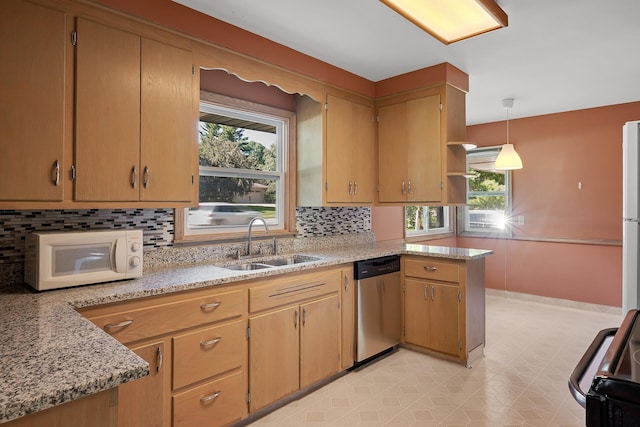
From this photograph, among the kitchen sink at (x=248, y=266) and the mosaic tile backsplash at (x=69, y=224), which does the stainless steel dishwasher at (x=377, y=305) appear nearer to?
the kitchen sink at (x=248, y=266)

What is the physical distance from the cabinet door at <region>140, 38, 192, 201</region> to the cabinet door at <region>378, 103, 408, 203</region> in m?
2.01

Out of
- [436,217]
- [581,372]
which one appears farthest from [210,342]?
[436,217]

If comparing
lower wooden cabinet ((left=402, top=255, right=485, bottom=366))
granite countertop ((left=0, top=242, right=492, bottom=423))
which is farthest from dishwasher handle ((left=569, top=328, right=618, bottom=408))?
lower wooden cabinet ((left=402, top=255, right=485, bottom=366))

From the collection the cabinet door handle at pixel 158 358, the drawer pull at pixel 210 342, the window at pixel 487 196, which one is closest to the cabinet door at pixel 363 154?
the drawer pull at pixel 210 342

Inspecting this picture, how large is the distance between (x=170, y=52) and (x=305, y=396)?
94.8 inches

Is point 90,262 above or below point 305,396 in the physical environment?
above

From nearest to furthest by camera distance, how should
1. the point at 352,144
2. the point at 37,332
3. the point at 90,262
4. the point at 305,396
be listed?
the point at 37,332 → the point at 90,262 → the point at 305,396 → the point at 352,144

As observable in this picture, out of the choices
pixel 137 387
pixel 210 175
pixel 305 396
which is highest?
pixel 210 175

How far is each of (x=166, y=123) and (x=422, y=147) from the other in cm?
228

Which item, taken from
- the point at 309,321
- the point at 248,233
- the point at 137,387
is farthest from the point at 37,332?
the point at 248,233

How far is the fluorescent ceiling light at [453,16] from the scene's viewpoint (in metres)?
2.16

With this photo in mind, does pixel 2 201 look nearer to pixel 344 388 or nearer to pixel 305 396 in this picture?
pixel 305 396

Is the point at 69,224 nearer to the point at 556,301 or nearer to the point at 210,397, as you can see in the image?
the point at 210,397

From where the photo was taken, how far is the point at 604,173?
4.50 metres
